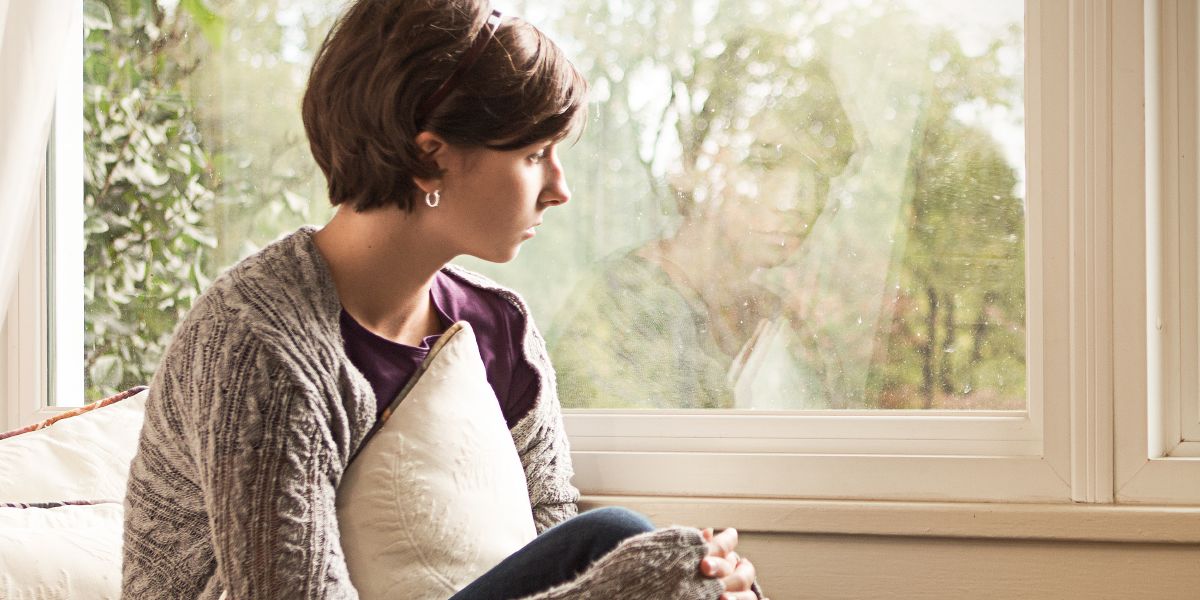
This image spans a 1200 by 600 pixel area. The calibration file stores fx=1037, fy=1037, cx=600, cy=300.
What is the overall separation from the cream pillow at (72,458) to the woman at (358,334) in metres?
0.38

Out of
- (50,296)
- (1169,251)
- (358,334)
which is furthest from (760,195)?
(50,296)

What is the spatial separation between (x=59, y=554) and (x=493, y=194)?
2.29 feet

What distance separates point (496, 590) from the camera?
1.10 meters

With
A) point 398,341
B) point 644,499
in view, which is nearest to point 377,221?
point 398,341

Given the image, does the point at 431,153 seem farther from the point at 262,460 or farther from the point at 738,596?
the point at 738,596

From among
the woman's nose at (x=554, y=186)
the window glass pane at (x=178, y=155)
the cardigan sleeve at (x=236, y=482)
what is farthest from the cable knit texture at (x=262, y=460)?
the window glass pane at (x=178, y=155)

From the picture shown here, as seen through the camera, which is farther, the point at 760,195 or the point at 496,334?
the point at 760,195

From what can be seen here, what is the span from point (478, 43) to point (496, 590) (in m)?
0.60

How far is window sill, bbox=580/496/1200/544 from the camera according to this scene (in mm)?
1318

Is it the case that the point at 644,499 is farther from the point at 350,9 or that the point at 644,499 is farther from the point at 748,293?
the point at 350,9

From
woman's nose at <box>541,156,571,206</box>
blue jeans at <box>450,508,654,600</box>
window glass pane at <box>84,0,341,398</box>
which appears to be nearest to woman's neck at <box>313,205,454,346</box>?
woman's nose at <box>541,156,571,206</box>

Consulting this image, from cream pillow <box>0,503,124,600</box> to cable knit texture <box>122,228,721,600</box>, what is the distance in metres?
0.18

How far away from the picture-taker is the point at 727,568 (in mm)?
1115

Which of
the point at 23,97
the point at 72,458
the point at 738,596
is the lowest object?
the point at 738,596
